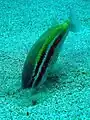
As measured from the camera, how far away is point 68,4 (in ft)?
17.2

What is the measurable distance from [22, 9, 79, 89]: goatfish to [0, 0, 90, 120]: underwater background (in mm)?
210

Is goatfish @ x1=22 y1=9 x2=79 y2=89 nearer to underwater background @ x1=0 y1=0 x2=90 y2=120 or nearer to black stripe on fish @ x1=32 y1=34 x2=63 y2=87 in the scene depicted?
black stripe on fish @ x1=32 y1=34 x2=63 y2=87

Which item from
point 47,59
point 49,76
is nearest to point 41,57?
point 47,59

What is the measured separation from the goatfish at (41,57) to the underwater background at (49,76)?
0.69 feet

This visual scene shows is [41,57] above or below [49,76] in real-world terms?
above

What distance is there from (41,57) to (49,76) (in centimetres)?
56

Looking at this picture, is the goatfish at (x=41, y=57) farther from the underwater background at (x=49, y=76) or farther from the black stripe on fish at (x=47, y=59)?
the underwater background at (x=49, y=76)

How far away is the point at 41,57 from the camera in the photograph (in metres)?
2.31

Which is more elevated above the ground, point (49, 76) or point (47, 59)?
point (47, 59)

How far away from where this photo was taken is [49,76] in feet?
9.29

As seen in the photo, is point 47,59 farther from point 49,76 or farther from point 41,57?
point 49,76

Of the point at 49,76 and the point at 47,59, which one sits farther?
the point at 49,76

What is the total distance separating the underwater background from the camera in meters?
2.32

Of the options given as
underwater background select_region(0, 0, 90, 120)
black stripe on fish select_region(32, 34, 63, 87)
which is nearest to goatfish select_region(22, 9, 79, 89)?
black stripe on fish select_region(32, 34, 63, 87)
